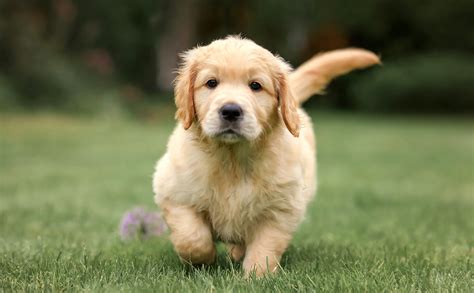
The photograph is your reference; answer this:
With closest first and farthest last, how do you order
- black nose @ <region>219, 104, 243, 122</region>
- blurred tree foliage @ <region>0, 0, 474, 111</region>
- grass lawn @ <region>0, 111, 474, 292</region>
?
grass lawn @ <region>0, 111, 474, 292</region>, black nose @ <region>219, 104, 243, 122</region>, blurred tree foliage @ <region>0, 0, 474, 111</region>

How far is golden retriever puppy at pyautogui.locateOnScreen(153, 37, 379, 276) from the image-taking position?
339cm

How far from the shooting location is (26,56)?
53.1 ft

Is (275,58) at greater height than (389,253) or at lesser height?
greater

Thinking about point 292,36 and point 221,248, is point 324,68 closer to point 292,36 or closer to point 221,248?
point 221,248

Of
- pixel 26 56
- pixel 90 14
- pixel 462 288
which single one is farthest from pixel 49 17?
pixel 462 288

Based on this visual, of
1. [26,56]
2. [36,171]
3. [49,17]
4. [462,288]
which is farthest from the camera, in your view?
[49,17]

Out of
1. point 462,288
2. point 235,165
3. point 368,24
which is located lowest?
point 462,288

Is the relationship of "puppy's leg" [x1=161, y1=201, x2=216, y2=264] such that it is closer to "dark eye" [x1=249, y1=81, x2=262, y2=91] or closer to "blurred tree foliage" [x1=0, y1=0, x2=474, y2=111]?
"dark eye" [x1=249, y1=81, x2=262, y2=91]

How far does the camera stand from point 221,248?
4.53 metres

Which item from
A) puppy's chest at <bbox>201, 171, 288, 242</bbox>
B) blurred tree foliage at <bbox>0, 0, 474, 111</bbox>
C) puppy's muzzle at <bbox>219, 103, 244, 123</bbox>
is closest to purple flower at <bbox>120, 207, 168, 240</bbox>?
puppy's chest at <bbox>201, 171, 288, 242</bbox>

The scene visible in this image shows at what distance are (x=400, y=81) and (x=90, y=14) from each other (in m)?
10.8

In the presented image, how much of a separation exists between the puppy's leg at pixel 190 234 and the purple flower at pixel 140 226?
1087 millimetres

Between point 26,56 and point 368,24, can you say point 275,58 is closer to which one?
point 26,56

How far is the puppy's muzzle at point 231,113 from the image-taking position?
3148 millimetres
